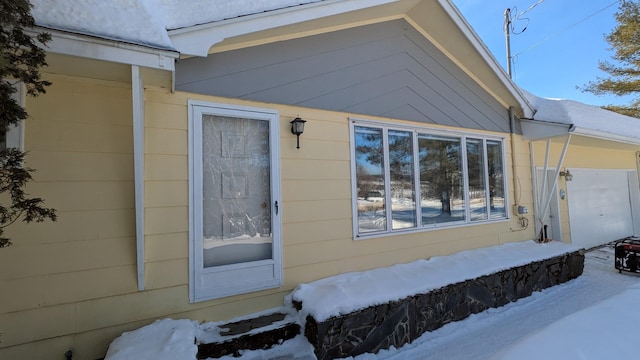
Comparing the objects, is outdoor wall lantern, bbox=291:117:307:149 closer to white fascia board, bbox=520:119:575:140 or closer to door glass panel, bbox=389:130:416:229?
door glass panel, bbox=389:130:416:229

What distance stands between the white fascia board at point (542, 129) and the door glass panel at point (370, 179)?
12.3 feet

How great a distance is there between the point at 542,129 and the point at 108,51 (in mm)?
6899

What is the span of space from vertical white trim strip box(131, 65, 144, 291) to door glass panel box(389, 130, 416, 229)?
306 cm

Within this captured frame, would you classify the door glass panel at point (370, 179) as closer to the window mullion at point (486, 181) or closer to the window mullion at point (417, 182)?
the window mullion at point (417, 182)

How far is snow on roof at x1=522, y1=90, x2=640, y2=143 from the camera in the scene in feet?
18.5

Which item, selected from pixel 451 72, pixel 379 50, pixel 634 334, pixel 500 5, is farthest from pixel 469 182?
pixel 500 5

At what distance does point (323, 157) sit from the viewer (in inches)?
149

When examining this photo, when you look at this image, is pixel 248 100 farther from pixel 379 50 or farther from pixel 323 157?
pixel 379 50

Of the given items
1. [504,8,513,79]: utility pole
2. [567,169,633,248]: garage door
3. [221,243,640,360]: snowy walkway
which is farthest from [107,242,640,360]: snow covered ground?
[504,8,513,79]: utility pole

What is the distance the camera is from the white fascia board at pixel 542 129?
5551 millimetres

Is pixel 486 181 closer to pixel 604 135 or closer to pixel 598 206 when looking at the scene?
pixel 604 135

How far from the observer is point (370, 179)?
4.18 meters

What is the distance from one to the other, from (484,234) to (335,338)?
3684 mm

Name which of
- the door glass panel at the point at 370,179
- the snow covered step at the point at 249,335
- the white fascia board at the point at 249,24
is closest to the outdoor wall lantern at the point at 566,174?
the door glass panel at the point at 370,179
